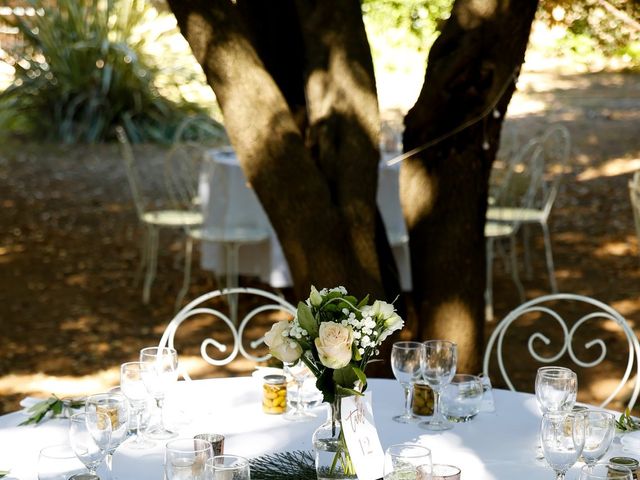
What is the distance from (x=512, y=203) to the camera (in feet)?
25.1

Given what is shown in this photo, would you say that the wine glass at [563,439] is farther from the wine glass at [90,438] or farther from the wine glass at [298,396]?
the wine glass at [90,438]

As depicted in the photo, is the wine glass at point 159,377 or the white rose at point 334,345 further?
the wine glass at point 159,377

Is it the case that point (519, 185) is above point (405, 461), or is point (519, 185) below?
above

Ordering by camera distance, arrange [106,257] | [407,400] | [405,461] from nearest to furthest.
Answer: [405,461] < [407,400] < [106,257]

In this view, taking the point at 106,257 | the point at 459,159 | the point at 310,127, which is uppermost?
the point at 310,127

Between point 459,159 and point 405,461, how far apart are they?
2.21 m

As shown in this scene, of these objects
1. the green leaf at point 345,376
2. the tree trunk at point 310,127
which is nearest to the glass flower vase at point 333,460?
the green leaf at point 345,376

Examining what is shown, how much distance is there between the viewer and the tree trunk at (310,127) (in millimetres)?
3586

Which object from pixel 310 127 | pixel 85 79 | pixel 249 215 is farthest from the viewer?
pixel 85 79

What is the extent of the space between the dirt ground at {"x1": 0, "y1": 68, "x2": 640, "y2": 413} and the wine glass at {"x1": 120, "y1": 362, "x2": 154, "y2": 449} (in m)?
3.07

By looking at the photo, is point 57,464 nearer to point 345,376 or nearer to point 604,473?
point 345,376

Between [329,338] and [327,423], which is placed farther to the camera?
[327,423]

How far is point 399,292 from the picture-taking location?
3996 mm

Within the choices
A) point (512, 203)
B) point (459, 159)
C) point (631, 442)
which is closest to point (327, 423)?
Result: point (631, 442)
